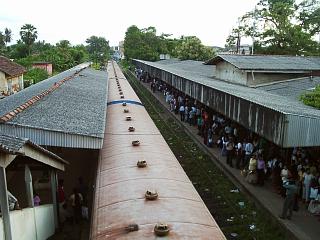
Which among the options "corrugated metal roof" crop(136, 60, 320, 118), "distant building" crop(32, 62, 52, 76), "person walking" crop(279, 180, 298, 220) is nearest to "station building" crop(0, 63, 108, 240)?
"corrugated metal roof" crop(136, 60, 320, 118)

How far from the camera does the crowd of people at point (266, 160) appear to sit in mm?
10633

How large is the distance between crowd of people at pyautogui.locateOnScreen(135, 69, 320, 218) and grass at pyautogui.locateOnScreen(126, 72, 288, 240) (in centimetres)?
70

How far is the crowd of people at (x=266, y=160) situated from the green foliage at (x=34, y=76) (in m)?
26.2

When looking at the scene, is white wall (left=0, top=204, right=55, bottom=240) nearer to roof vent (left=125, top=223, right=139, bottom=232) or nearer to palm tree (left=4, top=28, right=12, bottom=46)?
roof vent (left=125, top=223, right=139, bottom=232)

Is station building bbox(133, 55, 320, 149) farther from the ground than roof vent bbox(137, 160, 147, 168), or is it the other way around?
station building bbox(133, 55, 320, 149)

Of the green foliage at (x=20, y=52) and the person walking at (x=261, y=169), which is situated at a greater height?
the green foliage at (x=20, y=52)

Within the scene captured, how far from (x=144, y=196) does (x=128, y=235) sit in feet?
4.18

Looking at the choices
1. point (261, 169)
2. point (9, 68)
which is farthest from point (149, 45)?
point (261, 169)

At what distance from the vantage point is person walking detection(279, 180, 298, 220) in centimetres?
977

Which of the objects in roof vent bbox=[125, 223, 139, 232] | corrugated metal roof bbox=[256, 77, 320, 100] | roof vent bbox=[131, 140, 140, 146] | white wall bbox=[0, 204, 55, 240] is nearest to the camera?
roof vent bbox=[125, 223, 139, 232]

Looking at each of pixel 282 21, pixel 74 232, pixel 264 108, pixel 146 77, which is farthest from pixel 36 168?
pixel 146 77

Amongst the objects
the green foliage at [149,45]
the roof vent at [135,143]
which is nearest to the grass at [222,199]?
the roof vent at [135,143]

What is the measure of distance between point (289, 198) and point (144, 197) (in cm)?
522

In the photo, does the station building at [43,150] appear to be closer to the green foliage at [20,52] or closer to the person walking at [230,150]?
the person walking at [230,150]
